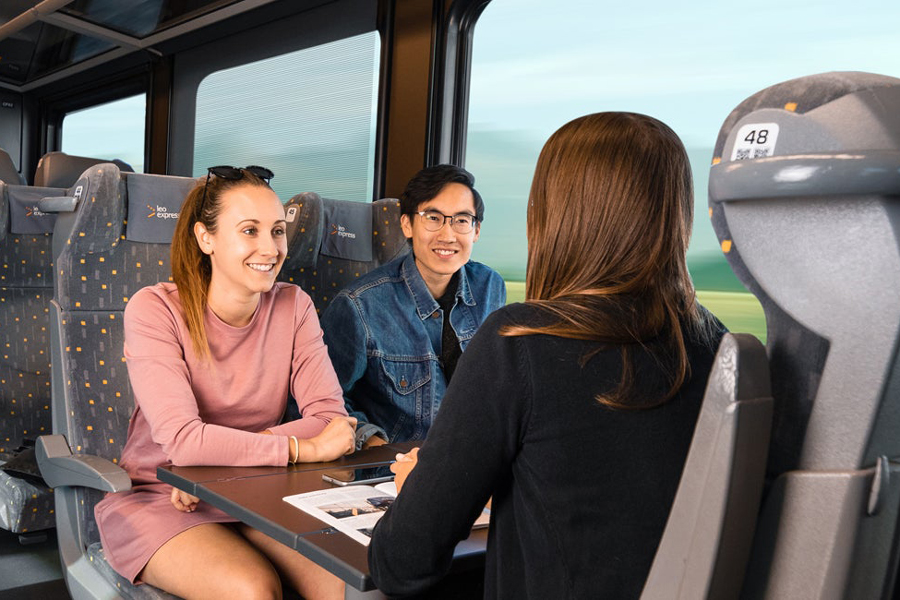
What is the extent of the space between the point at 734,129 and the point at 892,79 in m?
0.13

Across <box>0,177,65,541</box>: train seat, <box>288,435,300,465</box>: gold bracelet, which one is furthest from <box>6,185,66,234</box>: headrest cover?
<box>288,435,300,465</box>: gold bracelet

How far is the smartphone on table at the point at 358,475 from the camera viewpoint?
1603mm

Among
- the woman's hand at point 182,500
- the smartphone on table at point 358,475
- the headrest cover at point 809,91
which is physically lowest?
the woman's hand at point 182,500

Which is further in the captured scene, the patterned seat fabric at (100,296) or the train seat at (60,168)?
the train seat at (60,168)

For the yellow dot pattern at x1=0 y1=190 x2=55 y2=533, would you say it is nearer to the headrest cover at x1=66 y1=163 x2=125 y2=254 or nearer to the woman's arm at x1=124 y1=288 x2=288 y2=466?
the headrest cover at x1=66 y1=163 x2=125 y2=254

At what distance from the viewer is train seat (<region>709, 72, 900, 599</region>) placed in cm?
63

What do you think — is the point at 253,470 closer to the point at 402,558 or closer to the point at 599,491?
the point at 402,558

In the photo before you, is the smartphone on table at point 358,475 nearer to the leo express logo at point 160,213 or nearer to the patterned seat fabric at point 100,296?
the patterned seat fabric at point 100,296

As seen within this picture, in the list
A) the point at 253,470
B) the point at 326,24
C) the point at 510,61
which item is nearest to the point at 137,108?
the point at 326,24

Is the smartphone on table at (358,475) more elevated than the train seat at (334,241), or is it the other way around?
the train seat at (334,241)

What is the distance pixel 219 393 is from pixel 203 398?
0.04 m

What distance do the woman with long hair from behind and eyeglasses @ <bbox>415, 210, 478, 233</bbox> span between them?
150 centimetres

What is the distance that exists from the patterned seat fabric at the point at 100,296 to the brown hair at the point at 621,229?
1.56m

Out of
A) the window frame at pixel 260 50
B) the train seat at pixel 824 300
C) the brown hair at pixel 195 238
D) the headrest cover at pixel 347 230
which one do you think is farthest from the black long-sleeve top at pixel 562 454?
the window frame at pixel 260 50
